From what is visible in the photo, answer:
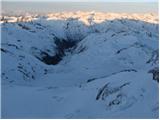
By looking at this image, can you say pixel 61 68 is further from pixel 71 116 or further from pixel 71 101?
pixel 71 116

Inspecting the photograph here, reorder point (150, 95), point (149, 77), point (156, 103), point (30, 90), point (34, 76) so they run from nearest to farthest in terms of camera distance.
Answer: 1. point (156, 103)
2. point (150, 95)
3. point (149, 77)
4. point (30, 90)
5. point (34, 76)

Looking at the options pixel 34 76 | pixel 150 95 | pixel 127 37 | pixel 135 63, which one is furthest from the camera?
pixel 127 37

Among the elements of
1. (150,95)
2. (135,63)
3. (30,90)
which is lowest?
(135,63)

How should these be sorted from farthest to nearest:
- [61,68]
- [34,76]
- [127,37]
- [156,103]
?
[127,37], [61,68], [34,76], [156,103]

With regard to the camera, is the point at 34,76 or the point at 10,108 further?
the point at 34,76

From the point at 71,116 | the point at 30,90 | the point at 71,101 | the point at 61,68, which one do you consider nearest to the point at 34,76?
the point at 61,68

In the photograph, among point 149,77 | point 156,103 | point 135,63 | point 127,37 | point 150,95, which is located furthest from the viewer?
point 127,37

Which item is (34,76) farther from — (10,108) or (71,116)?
(71,116)

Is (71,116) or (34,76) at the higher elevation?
(71,116)

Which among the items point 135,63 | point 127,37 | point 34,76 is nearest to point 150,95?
point 34,76
